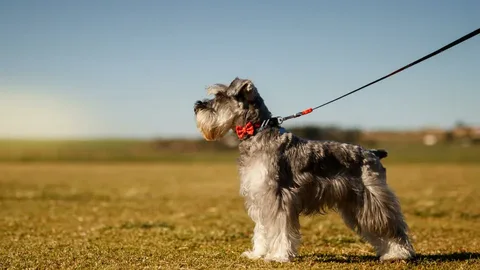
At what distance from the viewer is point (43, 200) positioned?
2472 cm

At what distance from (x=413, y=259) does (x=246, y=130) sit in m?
3.81

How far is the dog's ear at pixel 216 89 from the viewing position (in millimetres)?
10102

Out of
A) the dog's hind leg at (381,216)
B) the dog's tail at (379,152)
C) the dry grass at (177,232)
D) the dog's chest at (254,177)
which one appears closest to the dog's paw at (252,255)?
the dry grass at (177,232)

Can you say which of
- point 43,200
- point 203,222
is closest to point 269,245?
point 203,222

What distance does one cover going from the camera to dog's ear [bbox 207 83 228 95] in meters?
10.1

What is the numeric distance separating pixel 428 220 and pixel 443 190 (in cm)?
1237

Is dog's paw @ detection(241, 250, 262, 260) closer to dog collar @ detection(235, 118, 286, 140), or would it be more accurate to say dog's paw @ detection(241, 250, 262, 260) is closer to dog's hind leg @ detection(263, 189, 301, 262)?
dog's hind leg @ detection(263, 189, 301, 262)

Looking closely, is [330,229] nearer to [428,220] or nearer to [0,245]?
[428,220]

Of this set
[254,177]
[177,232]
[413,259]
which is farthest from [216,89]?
[177,232]

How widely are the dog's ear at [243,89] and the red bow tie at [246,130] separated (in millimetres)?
454

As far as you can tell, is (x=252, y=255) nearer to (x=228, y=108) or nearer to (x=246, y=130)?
(x=246, y=130)

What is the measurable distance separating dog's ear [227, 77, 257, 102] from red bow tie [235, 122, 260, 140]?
454mm

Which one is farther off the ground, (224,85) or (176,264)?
(224,85)

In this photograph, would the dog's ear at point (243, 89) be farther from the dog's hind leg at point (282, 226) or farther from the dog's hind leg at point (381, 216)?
the dog's hind leg at point (381, 216)
